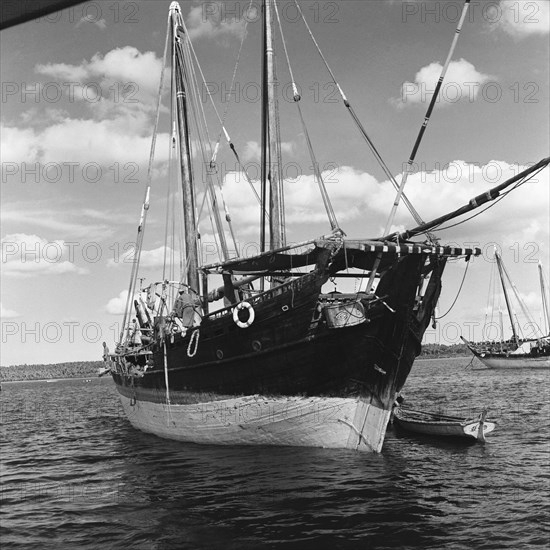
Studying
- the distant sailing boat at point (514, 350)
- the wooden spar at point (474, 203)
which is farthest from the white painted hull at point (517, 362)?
the wooden spar at point (474, 203)

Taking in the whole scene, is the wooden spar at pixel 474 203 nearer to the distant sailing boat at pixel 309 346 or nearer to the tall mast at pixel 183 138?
the distant sailing boat at pixel 309 346

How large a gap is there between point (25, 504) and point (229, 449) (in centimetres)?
621

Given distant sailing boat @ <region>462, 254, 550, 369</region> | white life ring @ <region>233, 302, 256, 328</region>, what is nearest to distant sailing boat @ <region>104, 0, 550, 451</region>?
white life ring @ <region>233, 302, 256, 328</region>

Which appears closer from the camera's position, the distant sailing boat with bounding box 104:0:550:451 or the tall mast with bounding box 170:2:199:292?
the distant sailing boat with bounding box 104:0:550:451

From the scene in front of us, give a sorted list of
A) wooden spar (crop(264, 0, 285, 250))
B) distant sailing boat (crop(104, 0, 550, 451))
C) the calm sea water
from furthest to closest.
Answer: wooden spar (crop(264, 0, 285, 250))
distant sailing boat (crop(104, 0, 550, 451))
the calm sea water

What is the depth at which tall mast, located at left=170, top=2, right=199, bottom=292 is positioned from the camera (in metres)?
24.8

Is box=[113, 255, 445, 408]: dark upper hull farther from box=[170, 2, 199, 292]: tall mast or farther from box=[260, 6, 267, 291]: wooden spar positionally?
box=[170, 2, 199, 292]: tall mast

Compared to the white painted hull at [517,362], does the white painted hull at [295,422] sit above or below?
above

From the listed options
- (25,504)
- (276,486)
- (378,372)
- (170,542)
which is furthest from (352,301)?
(25,504)

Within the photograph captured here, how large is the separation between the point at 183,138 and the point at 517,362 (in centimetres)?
6171

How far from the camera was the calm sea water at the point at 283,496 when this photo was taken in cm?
857

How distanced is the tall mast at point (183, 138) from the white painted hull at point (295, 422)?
29.8 ft

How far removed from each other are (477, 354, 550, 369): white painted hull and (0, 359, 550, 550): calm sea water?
2170 inches

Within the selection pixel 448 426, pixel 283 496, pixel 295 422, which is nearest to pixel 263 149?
pixel 295 422
